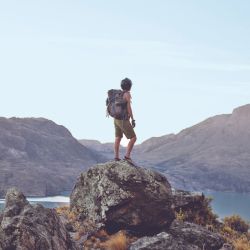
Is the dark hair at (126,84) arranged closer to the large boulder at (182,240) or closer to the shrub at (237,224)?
the large boulder at (182,240)

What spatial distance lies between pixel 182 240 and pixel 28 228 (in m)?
6.83

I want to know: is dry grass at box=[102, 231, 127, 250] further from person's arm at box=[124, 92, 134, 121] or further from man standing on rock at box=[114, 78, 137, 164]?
person's arm at box=[124, 92, 134, 121]

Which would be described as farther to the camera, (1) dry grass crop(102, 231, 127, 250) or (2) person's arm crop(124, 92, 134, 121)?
(2) person's arm crop(124, 92, 134, 121)

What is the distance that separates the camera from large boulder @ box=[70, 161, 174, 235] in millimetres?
15609

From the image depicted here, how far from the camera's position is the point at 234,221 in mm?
22328

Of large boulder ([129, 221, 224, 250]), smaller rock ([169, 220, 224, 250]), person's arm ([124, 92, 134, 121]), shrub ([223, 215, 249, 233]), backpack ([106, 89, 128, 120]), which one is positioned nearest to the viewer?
large boulder ([129, 221, 224, 250])

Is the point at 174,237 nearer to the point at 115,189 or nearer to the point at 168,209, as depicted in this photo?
the point at 168,209

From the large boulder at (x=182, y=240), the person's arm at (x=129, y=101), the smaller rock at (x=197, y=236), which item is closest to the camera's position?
the large boulder at (x=182, y=240)

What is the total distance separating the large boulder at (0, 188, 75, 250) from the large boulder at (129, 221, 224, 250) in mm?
3934

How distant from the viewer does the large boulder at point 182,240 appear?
14633 mm

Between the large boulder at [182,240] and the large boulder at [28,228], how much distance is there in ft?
12.9

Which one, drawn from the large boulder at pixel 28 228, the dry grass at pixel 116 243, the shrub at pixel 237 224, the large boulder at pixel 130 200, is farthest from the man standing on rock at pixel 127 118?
the shrub at pixel 237 224

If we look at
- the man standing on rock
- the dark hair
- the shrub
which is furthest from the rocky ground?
the shrub

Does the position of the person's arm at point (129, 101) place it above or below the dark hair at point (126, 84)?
below
